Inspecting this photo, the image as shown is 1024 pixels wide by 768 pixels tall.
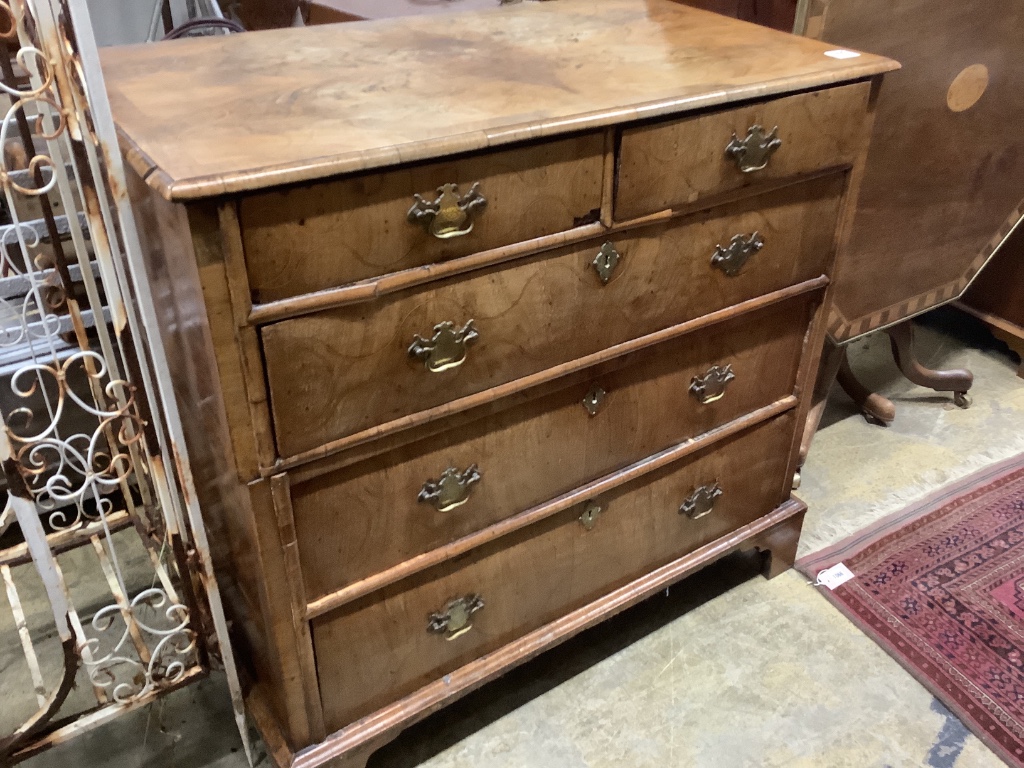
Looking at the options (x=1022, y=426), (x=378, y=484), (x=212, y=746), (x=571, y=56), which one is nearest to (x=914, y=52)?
(x=571, y=56)

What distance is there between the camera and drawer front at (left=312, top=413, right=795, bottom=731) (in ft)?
4.10

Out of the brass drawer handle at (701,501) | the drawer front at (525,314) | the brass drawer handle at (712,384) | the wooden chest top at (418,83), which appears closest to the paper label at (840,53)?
the wooden chest top at (418,83)

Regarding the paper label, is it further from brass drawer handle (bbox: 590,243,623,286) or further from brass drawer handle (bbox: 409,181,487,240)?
brass drawer handle (bbox: 409,181,487,240)

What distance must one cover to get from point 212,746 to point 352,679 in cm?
38

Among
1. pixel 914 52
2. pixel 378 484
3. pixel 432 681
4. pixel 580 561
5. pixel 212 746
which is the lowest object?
pixel 212 746

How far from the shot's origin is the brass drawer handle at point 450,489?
3.88 feet

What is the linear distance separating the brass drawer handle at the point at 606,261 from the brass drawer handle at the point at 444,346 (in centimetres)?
20

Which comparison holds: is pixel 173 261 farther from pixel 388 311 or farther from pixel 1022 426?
pixel 1022 426

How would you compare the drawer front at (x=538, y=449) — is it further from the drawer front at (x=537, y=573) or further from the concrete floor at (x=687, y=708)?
the concrete floor at (x=687, y=708)

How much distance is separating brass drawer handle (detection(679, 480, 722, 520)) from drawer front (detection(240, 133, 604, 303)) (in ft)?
2.12

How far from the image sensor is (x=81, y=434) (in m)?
1.26

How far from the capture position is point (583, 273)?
114 cm

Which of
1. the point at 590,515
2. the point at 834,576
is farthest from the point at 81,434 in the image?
the point at 834,576

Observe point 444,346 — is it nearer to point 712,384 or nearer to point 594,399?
point 594,399
